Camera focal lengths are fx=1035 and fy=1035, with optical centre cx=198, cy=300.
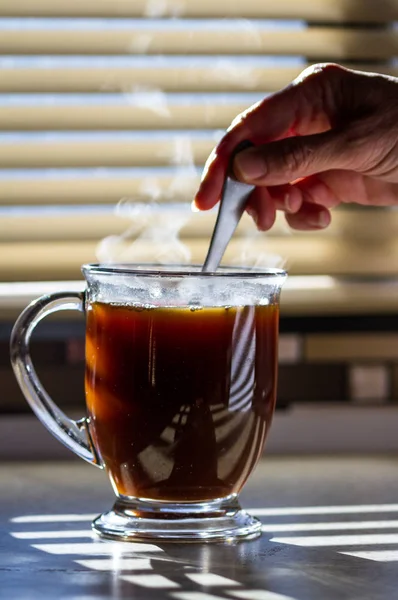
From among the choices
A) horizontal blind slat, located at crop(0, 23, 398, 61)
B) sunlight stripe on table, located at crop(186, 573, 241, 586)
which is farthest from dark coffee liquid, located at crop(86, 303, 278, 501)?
horizontal blind slat, located at crop(0, 23, 398, 61)

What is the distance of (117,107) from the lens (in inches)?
60.4

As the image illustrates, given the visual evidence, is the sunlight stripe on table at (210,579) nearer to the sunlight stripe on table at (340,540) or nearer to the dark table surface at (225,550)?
the dark table surface at (225,550)

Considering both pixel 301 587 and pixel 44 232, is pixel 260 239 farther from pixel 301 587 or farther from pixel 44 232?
pixel 301 587

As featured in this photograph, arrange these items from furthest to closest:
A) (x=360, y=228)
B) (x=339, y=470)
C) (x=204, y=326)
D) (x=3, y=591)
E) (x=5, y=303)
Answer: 1. (x=360, y=228)
2. (x=5, y=303)
3. (x=339, y=470)
4. (x=204, y=326)
5. (x=3, y=591)

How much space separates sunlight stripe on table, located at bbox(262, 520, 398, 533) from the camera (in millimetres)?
1012

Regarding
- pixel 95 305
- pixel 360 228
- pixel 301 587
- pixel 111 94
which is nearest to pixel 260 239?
pixel 360 228

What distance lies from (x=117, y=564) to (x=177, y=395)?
0.50 ft

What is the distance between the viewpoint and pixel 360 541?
0.96m

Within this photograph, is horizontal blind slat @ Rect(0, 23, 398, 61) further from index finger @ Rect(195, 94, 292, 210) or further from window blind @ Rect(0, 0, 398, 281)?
index finger @ Rect(195, 94, 292, 210)

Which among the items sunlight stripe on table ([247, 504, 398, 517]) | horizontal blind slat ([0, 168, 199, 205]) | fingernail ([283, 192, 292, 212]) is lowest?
sunlight stripe on table ([247, 504, 398, 517])

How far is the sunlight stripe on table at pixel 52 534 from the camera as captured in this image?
38.1 inches

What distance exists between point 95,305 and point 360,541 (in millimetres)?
331

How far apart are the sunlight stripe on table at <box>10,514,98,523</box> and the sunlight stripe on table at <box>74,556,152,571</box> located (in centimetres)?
16

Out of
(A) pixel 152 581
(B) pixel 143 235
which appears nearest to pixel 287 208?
(B) pixel 143 235
